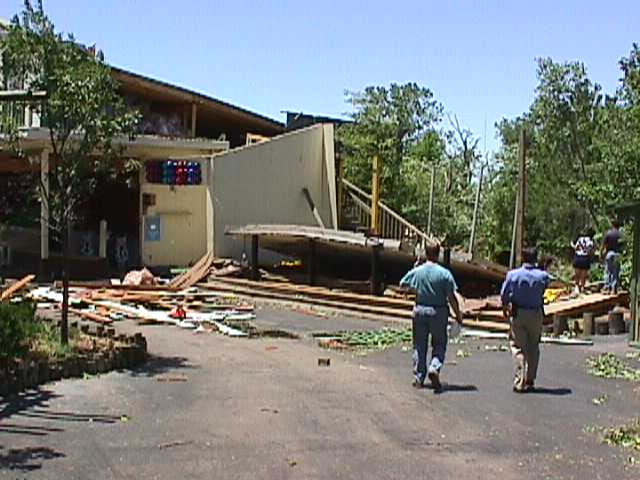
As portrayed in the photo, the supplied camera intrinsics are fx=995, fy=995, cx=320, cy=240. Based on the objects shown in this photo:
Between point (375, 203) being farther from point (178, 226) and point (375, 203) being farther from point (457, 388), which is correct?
point (457, 388)

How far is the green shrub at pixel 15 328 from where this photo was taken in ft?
36.7

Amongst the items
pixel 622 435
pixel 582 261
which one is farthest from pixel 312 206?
A: pixel 622 435

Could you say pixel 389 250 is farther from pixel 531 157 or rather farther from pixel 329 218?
pixel 531 157

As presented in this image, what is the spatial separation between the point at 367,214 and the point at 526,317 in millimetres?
22645

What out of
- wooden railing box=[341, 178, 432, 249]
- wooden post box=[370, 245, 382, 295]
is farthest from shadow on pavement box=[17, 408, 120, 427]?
wooden railing box=[341, 178, 432, 249]

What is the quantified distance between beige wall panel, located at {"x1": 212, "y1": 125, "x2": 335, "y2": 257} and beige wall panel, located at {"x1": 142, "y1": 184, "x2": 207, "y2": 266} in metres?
0.77

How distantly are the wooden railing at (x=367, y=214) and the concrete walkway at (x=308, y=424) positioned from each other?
17604 millimetres

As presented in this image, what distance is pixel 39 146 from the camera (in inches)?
977

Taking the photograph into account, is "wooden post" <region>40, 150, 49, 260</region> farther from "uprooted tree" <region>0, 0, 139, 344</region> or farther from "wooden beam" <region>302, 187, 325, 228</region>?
"wooden beam" <region>302, 187, 325, 228</region>

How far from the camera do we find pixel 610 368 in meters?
14.3

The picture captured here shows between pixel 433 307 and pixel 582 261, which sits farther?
pixel 582 261

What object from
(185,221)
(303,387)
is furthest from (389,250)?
(303,387)

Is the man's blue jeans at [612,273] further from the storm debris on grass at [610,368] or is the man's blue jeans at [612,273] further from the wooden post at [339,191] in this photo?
the wooden post at [339,191]

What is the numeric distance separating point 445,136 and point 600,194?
95.1 feet
